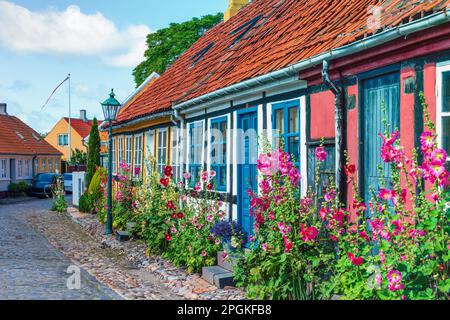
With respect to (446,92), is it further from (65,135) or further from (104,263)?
(65,135)

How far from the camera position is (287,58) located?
7527 mm

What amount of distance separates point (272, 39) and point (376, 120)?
4322 mm

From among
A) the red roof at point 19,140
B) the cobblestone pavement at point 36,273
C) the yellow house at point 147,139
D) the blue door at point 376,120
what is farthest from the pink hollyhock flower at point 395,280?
the red roof at point 19,140

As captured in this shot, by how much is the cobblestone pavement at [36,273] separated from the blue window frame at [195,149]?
3.19 m

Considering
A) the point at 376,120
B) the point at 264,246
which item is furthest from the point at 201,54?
the point at 264,246

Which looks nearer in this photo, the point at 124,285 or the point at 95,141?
the point at 124,285

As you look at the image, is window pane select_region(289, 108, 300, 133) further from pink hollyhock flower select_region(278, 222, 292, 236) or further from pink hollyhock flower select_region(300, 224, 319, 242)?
pink hollyhock flower select_region(300, 224, 319, 242)

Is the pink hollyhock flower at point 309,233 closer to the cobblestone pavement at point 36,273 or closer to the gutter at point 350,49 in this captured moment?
the gutter at point 350,49

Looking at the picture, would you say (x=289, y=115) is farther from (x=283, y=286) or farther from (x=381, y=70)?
(x=283, y=286)

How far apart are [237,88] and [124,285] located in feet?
11.6

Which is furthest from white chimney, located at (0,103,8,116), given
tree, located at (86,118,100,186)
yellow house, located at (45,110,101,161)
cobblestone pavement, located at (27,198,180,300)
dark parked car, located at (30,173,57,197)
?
cobblestone pavement, located at (27,198,180,300)

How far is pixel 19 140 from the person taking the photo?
113ft
